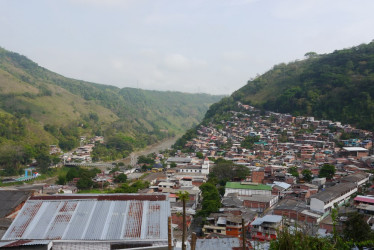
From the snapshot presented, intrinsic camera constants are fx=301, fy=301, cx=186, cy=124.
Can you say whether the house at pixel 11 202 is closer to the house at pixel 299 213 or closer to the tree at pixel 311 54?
the house at pixel 299 213

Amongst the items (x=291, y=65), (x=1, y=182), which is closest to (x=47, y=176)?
(x=1, y=182)

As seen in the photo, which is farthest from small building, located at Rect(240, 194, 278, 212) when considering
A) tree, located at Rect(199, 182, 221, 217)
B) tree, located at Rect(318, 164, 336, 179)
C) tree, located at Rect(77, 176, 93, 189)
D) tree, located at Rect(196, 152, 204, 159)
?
tree, located at Rect(196, 152, 204, 159)

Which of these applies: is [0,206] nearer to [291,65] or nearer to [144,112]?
[291,65]

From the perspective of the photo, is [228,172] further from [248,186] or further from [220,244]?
[220,244]

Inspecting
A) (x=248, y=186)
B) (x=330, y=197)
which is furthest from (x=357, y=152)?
(x=330, y=197)

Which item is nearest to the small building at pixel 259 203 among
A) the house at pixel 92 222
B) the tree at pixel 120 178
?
the house at pixel 92 222

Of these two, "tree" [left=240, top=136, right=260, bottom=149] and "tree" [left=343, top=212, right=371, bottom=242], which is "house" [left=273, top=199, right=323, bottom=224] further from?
"tree" [left=240, top=136, right=260, bottom=149]

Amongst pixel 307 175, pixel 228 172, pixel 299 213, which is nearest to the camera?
pixel 299 213
